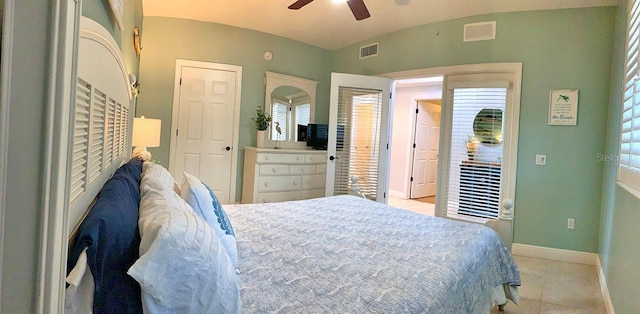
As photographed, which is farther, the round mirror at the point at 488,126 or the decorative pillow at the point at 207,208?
→ the round mirror at the point at 488,126

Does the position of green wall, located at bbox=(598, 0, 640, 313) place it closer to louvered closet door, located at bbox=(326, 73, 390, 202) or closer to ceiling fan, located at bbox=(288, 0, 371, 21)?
ceiling fan, located at bbox=(288, 0, 371, 21)

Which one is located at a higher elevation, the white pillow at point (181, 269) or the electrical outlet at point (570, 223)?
the white pillow at point (181, 269)

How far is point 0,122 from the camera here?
0.47 m

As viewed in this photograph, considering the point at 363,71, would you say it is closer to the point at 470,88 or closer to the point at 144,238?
the point at 470,88

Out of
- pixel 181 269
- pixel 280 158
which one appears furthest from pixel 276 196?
pixel 181 269

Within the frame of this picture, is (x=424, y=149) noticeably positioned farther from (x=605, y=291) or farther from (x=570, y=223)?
(x=605, y=291)

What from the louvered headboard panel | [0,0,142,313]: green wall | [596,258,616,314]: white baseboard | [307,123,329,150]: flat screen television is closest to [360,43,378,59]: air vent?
[307,123,329,150]: flat screen television

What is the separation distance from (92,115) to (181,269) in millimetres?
659

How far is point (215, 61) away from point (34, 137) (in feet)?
14.5

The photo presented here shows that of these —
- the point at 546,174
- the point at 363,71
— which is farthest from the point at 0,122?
the point at 363,71

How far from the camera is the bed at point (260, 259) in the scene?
2.89 feet

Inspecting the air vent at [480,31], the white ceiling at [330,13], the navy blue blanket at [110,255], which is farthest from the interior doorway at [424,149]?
the navy blue blanket at [110,255]

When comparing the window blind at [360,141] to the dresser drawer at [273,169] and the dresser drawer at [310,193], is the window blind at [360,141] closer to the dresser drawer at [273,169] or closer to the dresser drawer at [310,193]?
the dresser drawer at [310,193]

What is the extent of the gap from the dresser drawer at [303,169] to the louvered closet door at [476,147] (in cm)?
171
